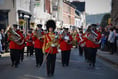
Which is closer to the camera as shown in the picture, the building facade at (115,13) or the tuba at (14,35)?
the tuba at (14,35)

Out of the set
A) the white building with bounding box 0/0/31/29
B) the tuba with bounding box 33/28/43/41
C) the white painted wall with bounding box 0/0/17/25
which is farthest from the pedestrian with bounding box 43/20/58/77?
the white painted wall with bounding box 0/0/17/25

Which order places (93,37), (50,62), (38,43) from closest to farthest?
(50,62) < (93,37) < (38,43)

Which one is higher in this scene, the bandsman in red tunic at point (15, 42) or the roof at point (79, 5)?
the roof at point (79, 5)

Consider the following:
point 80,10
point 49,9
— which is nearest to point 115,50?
point 49,9

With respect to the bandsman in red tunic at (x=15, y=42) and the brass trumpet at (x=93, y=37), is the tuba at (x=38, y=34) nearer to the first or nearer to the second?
the bandsman in red tunic at (x=15, y=42)

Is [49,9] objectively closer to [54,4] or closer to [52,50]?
[54,4]

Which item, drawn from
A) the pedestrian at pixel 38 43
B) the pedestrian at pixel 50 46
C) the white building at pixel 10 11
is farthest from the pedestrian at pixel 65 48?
the white building at pixel 10 11

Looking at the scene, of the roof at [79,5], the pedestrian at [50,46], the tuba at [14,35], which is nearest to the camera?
the pedestrian at [50,46]

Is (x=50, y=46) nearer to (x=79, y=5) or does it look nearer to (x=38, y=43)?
(x=38, y=43)

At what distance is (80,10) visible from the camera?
11038 cm

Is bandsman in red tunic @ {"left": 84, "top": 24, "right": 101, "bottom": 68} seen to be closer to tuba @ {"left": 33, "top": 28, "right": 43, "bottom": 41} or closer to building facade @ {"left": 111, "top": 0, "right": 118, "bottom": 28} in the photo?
tuba @ {"left": 33, "top": 28, "right": 43, "bottom": 41}

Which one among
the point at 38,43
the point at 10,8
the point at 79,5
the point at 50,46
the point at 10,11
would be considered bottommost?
the point at 38,43

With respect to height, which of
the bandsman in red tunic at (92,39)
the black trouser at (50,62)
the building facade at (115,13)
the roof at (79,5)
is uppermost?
the roof at (79,5)

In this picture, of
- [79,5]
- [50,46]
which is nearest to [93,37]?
[50,46]
